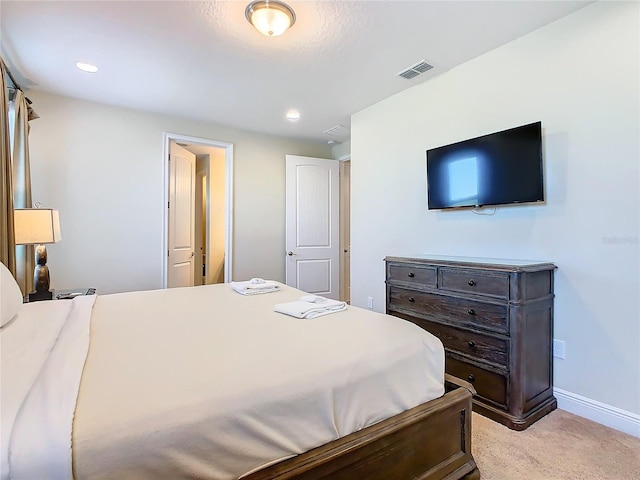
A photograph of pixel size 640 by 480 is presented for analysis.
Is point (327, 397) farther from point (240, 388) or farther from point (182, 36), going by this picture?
point (182, 36)

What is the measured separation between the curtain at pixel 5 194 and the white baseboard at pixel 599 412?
3912 millimetres

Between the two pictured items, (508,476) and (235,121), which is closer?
(508,476)

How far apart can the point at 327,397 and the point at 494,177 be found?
7.02 ft

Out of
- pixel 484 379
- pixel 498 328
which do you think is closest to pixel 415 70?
pixel 498 328

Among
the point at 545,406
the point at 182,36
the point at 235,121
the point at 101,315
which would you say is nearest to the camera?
the point at 101,315

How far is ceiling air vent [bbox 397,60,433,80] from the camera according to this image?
279 cm

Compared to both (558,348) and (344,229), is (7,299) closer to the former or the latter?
(558,348)

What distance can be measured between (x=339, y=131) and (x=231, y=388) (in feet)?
13.5

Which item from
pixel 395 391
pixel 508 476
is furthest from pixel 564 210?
pixel 395 391

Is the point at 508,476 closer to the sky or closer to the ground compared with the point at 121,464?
closer to the ground

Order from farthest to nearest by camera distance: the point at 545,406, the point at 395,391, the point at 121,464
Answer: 1. the point at 545,406
2. the point at 395,391
3. the point at 121,464

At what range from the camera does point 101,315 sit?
5.82ft

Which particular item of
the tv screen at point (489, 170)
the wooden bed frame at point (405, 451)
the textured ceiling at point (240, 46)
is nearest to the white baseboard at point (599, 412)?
the wooden bed frame at point (405, 451)

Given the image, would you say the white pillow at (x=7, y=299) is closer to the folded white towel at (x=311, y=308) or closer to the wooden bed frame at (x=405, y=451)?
the folded white towel at (x=311, y=308)
